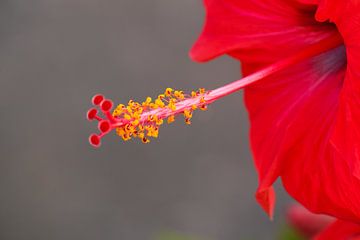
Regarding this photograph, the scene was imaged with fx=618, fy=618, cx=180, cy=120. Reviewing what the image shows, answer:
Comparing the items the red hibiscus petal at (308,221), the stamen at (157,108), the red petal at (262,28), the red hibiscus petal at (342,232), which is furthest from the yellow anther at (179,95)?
the red hibiscus petal at (308,221)

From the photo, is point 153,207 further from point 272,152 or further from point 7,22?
point 272,152

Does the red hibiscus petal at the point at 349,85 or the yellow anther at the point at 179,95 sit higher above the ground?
the yellow anther at the point at 179,95

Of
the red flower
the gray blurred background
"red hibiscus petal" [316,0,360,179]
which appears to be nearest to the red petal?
the red flower

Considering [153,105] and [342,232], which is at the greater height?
[153,105]

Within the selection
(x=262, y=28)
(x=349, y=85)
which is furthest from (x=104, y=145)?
(x=349, y=85)

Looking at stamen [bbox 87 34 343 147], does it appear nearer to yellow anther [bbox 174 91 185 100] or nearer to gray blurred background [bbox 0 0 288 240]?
yellow anther [bbox 174 91 185 100]

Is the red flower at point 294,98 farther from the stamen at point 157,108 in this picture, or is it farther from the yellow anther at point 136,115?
the yellow anther at point 136,115

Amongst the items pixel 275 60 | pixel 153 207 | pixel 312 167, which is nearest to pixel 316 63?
pixel 275 60

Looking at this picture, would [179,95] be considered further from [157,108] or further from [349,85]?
[349,85]
